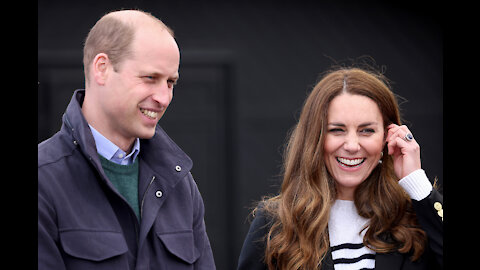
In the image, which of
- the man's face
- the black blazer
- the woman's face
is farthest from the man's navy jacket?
the woman's face

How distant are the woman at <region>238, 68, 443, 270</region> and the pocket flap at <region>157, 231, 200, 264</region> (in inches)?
16.9

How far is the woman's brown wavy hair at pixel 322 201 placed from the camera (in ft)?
8.50

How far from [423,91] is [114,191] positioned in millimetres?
3509

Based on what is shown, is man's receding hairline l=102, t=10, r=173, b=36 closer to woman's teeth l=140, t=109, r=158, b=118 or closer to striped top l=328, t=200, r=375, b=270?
woman's teeth l=140, t=109, r=158, b=118

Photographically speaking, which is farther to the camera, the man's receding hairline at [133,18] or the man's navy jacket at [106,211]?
the man's receding hairline at [133,18]

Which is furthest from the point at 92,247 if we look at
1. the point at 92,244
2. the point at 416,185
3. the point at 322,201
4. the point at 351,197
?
the point at 416,185

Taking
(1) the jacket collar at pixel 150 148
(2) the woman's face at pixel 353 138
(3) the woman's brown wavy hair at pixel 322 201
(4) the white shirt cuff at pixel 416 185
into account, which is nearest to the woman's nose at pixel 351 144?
(2) the woman's face at pixel 353 138

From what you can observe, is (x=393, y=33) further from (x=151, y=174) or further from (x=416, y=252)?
(x=151, y=174)

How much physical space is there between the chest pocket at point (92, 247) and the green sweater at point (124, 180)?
0.54ft

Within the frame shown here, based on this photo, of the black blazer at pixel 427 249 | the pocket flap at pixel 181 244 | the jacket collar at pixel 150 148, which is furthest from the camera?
the black blazer at pixel 427 249

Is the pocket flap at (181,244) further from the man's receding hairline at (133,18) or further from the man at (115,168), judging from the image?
the man's receding hairline at (133,18)

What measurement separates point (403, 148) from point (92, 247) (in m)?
1.33

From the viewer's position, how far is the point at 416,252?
8.37 ft

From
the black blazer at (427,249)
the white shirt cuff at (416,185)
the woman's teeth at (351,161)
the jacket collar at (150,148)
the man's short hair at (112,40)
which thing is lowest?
the black blazer at (427,249)
